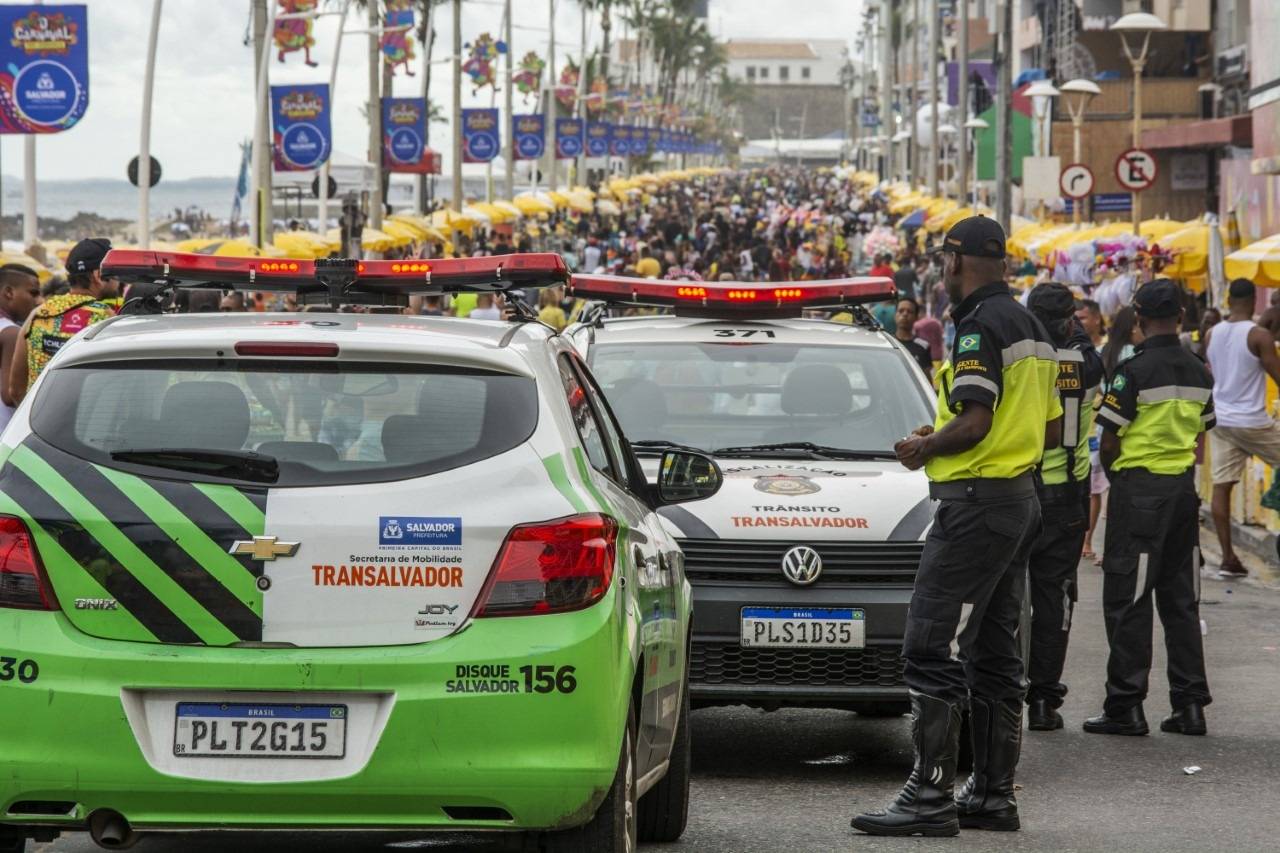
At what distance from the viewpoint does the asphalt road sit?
6.82 m

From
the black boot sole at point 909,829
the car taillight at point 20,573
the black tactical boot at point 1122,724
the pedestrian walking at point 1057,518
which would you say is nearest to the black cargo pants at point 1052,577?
the pedestrian walking at point 1057,518

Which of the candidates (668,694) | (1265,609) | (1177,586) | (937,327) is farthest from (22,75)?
(668,694)

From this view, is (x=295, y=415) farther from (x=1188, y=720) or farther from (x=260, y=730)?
(x=1188, y=720)

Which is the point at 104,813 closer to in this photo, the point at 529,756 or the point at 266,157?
the point at 529,756

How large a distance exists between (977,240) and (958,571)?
102 centimetres

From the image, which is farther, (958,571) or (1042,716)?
(1042,716)

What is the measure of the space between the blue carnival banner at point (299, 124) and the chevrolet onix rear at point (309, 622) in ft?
90.8

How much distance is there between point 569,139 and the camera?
8256 cm

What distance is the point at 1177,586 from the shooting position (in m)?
9.11

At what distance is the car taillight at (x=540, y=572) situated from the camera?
4.93 meters

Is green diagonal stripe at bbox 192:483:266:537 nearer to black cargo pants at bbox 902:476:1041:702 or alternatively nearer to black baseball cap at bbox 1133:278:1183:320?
black cargo pants at bbox 902:476:1041:702

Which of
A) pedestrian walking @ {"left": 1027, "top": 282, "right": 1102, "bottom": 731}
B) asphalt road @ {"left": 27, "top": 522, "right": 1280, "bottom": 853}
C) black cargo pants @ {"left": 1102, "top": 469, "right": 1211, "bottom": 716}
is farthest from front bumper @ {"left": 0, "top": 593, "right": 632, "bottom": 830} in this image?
black cargo pants @ {"left": 1102, "top": 469, "right": 1211, "bottom": 716}

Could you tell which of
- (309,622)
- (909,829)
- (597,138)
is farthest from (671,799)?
(597,138)

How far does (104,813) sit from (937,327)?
16.5 m
